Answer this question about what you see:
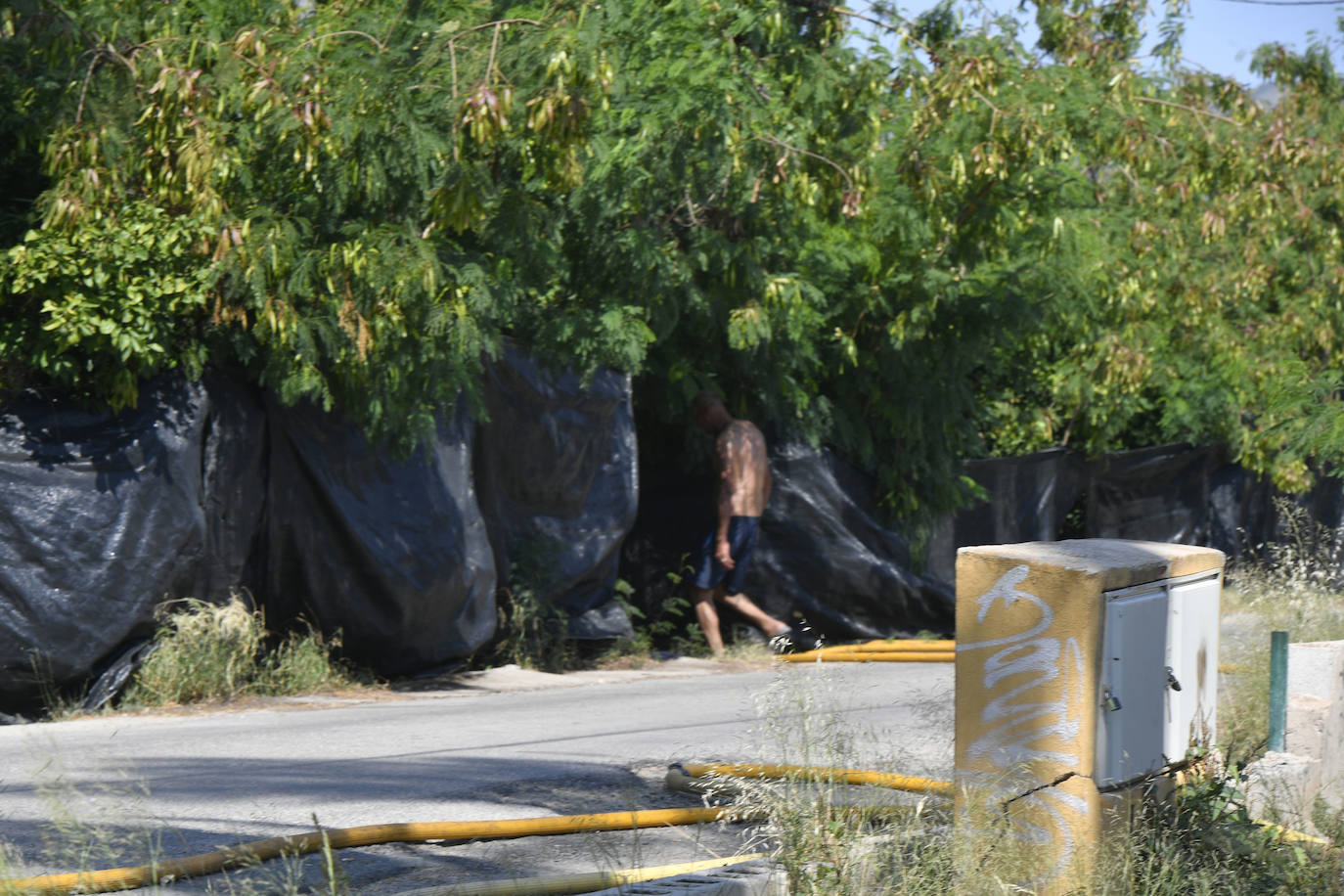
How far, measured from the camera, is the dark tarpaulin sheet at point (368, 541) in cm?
882

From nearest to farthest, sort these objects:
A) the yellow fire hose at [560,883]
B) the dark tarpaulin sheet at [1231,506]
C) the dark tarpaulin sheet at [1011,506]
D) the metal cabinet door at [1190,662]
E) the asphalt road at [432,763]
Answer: the yellow fire hose at [560,883] < the asphalt road at [432,763] < the metal cabinet door at [1190,662] < the dark tarpaulin sheet at [1011,506] < the dark tarpaulin sheet at [1231,506]

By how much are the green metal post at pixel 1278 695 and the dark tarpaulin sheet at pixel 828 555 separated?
6.11 meters

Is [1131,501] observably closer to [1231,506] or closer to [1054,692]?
[1231,506]

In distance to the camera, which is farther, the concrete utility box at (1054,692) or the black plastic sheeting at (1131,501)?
the black plastic sheeting at (1131,501)

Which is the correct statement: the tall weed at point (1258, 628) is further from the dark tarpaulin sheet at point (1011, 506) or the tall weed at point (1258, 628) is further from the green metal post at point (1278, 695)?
the dark tarpaulin sheet at point (1011, 506)

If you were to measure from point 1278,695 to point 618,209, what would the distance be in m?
5.07

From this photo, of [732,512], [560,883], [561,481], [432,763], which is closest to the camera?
[560,883]

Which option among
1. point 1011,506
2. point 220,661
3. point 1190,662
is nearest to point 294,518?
point 220,661

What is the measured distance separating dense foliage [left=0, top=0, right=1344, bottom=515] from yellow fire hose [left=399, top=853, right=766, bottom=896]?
4.20 m

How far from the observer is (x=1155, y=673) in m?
4.43

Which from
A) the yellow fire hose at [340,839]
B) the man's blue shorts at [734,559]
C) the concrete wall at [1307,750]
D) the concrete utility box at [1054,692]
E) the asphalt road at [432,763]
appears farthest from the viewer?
the man's blue shorts at [734,559]

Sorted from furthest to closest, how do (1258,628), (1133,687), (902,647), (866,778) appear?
(902,647)
(1258,628)
(866,778)
(1133,687)

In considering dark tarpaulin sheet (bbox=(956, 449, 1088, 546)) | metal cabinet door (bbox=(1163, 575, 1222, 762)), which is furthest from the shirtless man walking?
metal cabinet door (bbox=(1163, 575, 1222, 762))

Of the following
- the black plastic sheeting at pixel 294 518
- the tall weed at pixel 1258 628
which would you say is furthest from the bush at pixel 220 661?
the tall weed at pixel 1258 628
